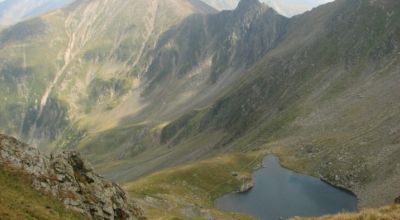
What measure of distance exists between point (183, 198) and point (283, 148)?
47191 mm

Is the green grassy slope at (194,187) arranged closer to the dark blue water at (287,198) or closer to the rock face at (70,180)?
the dark blue water at (287,198)

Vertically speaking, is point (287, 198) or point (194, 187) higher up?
point (194, 187)

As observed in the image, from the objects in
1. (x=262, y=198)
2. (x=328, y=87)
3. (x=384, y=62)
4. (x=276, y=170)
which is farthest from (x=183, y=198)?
(x=384, y=62)

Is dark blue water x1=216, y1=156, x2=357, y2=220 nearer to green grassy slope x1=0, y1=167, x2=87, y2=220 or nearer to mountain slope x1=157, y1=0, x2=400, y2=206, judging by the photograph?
mountain slope x1=157, y1=0, x2=400, y2=206

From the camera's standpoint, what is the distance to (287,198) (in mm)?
109688

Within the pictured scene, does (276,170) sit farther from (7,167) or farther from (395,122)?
(7,167)

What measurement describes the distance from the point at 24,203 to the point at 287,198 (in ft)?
261

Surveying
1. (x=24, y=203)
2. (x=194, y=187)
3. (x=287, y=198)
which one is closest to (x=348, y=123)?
(x=287, y=198)

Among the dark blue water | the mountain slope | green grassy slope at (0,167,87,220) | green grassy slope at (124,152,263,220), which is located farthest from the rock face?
the mountain slope

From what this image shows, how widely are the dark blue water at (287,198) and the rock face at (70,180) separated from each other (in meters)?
55.5

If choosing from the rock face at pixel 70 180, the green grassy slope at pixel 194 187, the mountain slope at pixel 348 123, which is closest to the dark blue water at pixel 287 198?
the mountain slope at pixel 348 123

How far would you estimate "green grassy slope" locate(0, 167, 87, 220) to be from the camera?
3738 centimetres

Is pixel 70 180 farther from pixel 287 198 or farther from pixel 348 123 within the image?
pixel 348 123

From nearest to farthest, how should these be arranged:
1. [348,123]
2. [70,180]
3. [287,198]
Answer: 1. [70,180]
2. [287,198]
3. [348,123]
